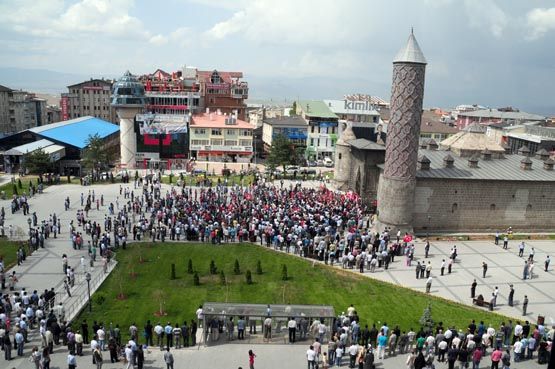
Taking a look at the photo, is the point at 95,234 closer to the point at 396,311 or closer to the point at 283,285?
the point at 283,285

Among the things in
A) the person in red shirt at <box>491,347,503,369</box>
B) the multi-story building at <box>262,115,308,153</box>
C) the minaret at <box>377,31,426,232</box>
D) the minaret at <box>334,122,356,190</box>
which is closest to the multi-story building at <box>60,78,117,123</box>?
the multi-story building at <box>262,115,308,153</box>

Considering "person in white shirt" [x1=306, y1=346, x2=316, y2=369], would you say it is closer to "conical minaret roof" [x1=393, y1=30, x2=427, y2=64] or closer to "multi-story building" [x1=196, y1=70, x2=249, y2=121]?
"conical minaret roof" [x1=393, y1=30, x2=427, y2=64]

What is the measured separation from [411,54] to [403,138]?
20.3ft

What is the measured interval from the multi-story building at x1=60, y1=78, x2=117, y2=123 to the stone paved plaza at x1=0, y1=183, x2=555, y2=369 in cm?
6428

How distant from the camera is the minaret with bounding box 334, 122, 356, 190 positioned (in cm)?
5112

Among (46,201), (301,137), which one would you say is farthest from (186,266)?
(301,137)

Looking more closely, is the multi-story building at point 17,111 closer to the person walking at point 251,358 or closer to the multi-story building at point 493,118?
the person walking at point 251,358

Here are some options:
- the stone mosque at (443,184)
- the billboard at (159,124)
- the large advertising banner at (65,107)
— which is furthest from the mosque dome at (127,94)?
the stone mosque at (443,184)

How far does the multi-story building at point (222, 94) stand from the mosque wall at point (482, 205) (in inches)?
1964

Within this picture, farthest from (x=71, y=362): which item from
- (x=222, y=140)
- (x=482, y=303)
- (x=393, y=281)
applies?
(x=222, y=140)

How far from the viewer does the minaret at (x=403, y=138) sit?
34.5 meters

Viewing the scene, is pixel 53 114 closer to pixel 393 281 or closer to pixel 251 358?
pixel 393 281

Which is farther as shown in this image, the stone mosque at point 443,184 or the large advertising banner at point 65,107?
the large advertising banner at point 65,107

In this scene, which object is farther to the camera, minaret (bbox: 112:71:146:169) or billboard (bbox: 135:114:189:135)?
billboard (bbox: 135:114:189:135)
